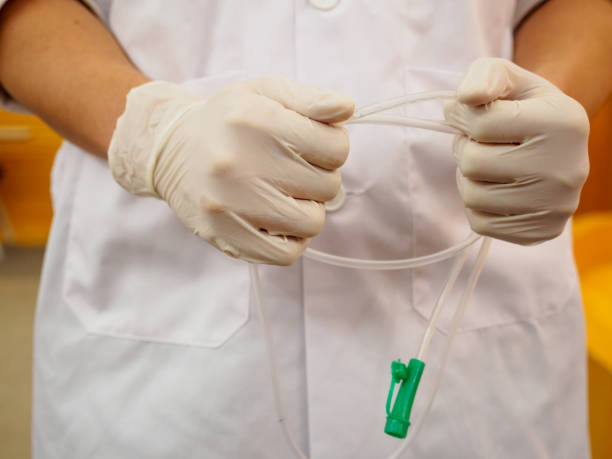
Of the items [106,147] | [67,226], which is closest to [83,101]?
[106,147]

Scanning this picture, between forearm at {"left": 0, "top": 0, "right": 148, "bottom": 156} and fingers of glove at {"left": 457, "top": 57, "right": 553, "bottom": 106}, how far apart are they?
37 cm

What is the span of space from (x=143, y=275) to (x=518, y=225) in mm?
447

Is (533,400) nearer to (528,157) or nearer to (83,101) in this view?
(528,157)

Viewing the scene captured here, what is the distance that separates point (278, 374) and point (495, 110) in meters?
0.38

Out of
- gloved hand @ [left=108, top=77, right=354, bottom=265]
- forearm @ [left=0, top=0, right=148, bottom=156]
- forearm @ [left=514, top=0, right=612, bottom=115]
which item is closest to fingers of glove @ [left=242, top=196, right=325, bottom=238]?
gloved hand @ [left=108, top=77, right=354, bottom=265]

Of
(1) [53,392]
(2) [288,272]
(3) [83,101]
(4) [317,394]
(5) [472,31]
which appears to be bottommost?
(1) [53,392]

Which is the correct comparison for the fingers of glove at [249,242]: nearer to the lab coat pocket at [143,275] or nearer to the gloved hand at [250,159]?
the gloved hand at [250,159]

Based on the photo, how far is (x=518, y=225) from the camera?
1.76 feet

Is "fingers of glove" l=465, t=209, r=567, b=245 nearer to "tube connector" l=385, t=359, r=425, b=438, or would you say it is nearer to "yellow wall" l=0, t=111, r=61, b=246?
"tube connector" l=385, t=359, r=425, b=438

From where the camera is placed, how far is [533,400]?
67cm

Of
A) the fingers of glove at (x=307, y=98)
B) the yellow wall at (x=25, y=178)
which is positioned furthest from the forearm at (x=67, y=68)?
the yellow wall at (x=25, y=178)

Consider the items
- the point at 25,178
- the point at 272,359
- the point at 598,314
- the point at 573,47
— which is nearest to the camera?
the point at 272,359

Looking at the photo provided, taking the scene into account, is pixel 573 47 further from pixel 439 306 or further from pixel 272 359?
pixel 272 359

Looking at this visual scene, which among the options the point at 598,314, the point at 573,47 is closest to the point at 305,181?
the point at 573,47
